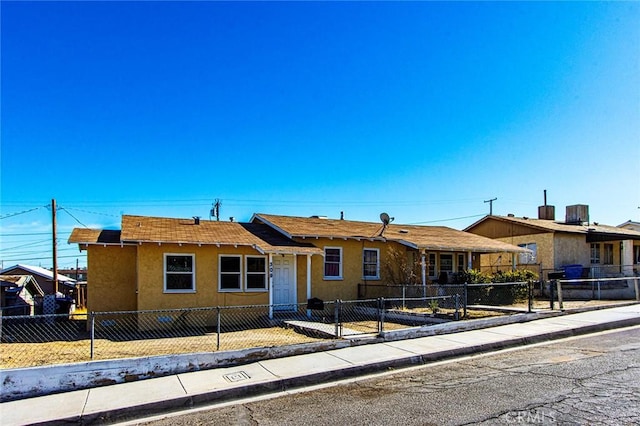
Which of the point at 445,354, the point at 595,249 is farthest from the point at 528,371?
the point at 595,249

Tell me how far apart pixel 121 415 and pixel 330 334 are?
5951 mm

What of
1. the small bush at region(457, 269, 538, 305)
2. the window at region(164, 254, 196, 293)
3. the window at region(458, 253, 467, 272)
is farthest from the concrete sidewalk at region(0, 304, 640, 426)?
the window at region(458, 253, 467, 272)

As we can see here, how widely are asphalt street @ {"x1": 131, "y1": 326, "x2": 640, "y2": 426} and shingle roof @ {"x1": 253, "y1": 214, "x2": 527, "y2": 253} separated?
32.6ft

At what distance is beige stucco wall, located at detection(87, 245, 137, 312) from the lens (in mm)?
14977

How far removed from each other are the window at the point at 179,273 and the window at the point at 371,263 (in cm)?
717

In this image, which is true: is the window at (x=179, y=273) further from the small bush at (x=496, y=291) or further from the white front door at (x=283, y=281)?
the small bush at (x=496, y=291)

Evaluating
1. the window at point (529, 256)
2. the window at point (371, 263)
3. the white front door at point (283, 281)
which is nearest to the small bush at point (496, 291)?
the window at point (371, 263)

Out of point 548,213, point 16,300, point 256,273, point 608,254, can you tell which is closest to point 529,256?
point 608,254

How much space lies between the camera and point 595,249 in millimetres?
27812

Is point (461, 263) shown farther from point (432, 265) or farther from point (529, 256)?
point (529, 256)

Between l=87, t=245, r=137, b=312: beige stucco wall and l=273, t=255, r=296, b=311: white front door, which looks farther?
l=273, t=255, r=296, b=311: white front door

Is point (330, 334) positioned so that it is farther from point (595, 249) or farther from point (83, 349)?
point (595, 249)

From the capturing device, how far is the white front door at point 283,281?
16.6 meters

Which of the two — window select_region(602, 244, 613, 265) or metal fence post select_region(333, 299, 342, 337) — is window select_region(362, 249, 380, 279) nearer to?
metal fence post select_region(333, 299, 342, 337)
